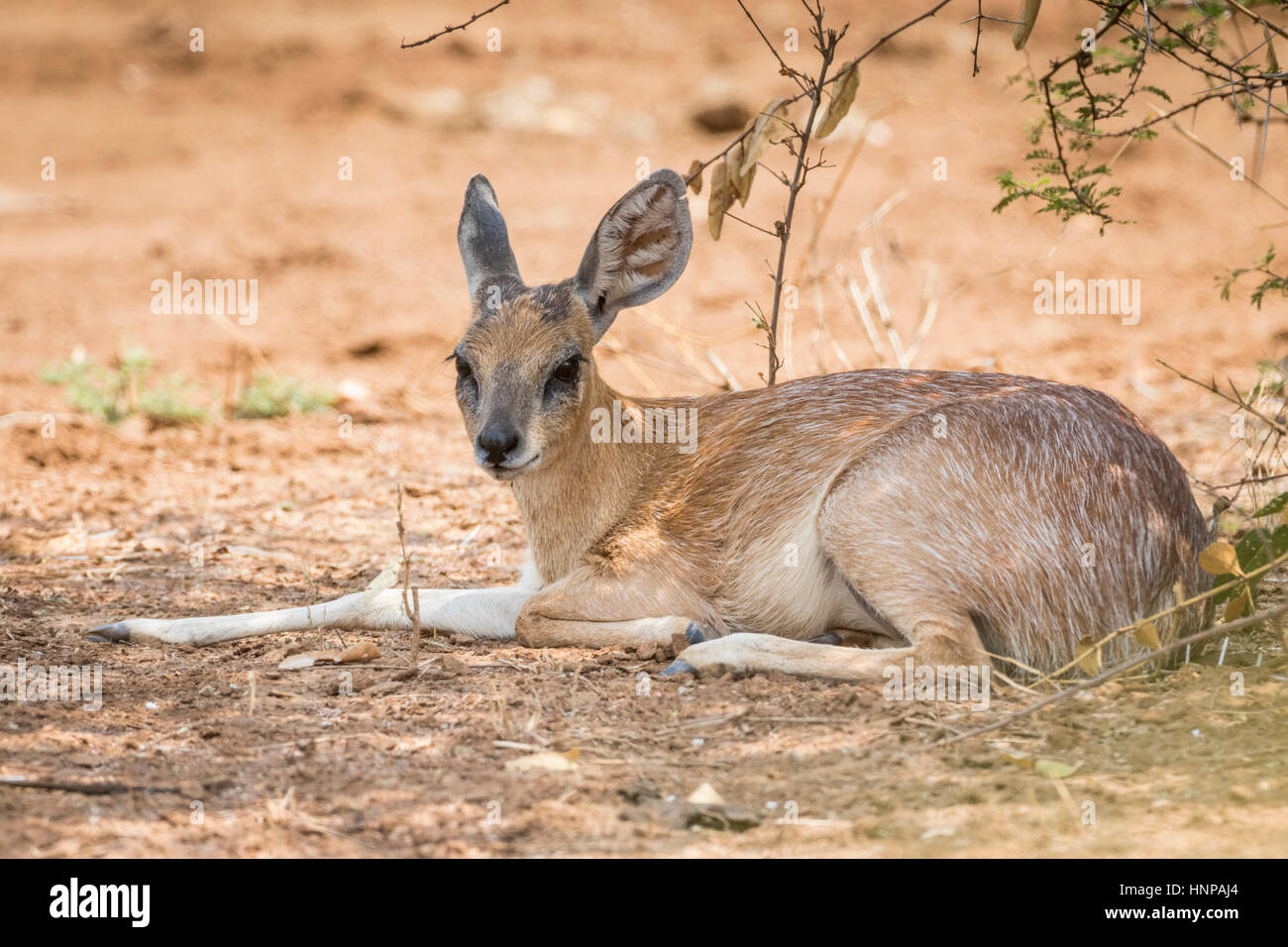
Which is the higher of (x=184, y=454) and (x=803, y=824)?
(x=184, y=454)

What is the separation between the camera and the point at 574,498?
6105 millimetres

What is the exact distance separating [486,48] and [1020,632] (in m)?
16.6

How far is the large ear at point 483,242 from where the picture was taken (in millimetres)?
6430

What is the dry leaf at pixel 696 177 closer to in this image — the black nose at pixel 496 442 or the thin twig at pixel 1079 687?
the black nose at pixel 496 442

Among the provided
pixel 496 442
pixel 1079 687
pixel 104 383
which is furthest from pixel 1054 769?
pixel 104 383

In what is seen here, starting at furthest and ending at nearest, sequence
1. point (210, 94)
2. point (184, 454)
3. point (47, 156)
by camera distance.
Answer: point (210, 94), point (47, 156), point (184, 454)

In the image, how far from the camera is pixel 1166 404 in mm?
9562

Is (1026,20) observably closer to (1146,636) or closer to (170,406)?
(1146,636)

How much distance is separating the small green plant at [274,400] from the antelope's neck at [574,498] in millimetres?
4494

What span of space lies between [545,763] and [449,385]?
23.5 ft

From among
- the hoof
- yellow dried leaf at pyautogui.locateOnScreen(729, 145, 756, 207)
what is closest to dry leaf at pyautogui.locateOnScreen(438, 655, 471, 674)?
the hoof

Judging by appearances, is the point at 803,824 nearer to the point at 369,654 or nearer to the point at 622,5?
the point at 369,654
